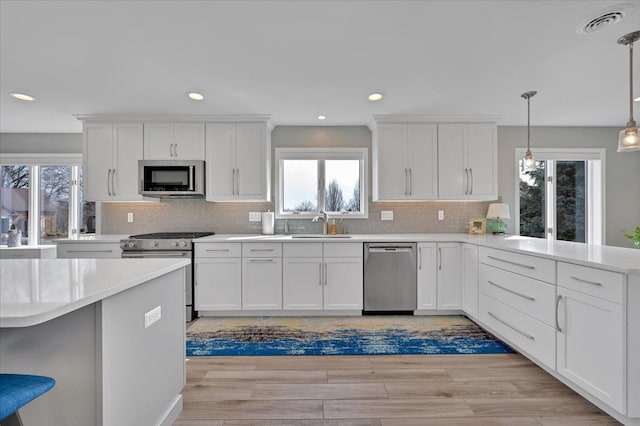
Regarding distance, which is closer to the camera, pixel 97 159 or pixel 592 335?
pixel 592 335

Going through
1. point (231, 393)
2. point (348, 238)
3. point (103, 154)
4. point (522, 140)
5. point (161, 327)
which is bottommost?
point (231, 393)

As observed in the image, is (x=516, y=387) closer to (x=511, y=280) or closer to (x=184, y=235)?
Result: (x=511, y=280)

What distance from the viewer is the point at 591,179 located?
422cm

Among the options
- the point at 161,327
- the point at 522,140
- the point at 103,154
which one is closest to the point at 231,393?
the point at 161,327

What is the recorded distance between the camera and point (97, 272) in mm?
1388

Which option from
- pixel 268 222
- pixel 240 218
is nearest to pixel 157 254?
pixel 240 218

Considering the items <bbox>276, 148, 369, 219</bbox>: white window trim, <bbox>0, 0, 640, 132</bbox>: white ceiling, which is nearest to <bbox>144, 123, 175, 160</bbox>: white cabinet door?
<bbox>0, 0, 640, 132</bbox>: white ceiling

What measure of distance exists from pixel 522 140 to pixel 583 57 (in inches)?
76.7

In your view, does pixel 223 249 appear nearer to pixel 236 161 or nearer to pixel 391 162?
pixel 236 161

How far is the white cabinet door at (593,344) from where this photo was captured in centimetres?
161

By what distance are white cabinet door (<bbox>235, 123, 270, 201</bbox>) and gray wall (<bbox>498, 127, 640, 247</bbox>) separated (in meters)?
3.05

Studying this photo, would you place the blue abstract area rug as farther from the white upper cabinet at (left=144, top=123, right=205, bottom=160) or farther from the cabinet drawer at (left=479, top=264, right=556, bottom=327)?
the white upper cabinet at (left=144, top=123, right=205, bottom=160)

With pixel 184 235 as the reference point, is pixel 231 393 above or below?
below

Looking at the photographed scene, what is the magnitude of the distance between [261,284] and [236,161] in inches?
58.0
